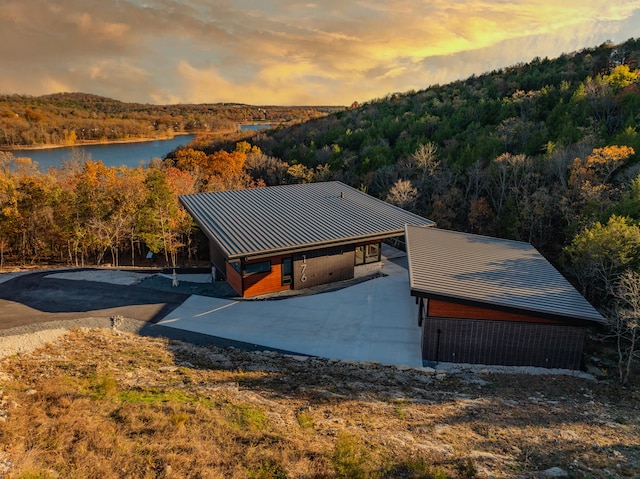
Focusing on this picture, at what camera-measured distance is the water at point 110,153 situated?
57.6 m

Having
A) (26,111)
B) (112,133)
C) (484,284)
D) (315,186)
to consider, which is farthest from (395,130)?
(26,111)

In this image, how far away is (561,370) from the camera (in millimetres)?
11797

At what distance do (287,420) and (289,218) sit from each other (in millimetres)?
12346

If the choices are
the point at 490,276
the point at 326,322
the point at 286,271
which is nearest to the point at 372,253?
the point at 286,271

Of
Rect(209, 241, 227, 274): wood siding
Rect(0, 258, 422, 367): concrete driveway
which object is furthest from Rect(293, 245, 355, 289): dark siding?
Rect(209, 241, 227, 274): wood siding

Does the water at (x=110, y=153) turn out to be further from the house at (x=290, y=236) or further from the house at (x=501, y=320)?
the house at (x=501, y=320)

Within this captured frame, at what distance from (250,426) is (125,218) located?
21.4m

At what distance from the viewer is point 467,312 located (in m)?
12.0

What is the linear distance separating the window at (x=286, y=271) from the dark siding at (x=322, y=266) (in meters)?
0.19

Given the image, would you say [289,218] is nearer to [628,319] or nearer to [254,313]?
[254,313]

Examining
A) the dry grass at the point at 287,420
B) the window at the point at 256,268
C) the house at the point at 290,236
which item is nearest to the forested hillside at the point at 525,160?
the house at the point at 290,236

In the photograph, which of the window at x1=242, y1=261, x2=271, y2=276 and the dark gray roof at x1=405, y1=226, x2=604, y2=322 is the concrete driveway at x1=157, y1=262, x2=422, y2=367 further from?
the dark gray roof at x1=405, y1=226, x2=604, y2=322

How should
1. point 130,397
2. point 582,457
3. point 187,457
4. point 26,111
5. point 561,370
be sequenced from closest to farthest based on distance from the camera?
1. point 187,457
2. point 582,457
3. point 130,397
4. point 561,370
5. point 26,111

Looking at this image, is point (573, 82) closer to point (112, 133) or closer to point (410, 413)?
point (410, 413)
